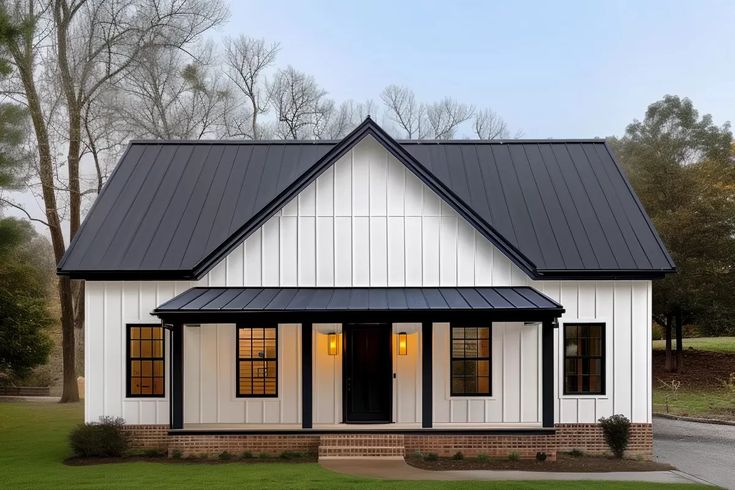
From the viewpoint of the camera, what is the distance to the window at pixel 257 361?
1628cm

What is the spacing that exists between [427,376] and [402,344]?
135 centimetres

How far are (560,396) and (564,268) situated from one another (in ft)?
9.87

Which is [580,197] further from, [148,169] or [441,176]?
[148,169]

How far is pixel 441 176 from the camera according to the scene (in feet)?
62.8

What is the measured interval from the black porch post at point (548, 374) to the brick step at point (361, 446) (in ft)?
10.6

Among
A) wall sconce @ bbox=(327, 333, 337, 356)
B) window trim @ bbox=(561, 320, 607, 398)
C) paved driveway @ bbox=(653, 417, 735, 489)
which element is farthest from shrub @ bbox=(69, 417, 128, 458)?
paved driveway @ bbox=(653, 417, 735, 489)

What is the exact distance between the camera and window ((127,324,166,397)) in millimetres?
16141

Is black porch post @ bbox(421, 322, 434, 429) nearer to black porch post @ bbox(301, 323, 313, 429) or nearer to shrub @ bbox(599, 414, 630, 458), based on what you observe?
black porch post @ bbox(301, 323, 313, 429)

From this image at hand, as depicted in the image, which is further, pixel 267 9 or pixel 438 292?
pixel 267 9

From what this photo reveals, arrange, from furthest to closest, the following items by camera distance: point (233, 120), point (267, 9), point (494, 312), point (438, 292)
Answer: point (267, 9)
point (233, 120)
point (438, 292)
point (494, 312)

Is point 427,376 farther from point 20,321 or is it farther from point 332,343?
point 20,321

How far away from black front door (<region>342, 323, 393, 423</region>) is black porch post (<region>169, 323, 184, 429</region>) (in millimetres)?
3674

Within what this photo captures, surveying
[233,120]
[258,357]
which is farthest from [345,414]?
[233,120]

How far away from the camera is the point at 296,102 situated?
152ft
